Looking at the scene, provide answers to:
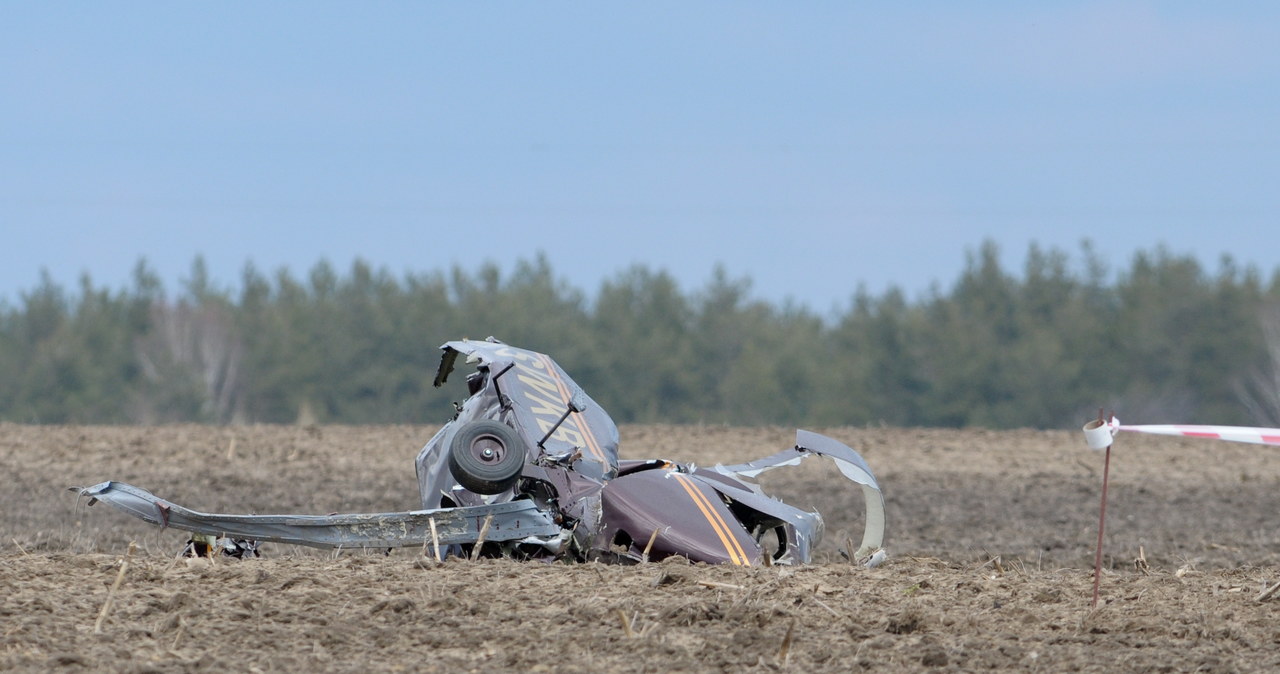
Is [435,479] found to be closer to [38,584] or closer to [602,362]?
[38,584]

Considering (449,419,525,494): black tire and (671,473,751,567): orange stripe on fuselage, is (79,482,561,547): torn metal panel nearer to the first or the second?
(449,419,525,494): black tire

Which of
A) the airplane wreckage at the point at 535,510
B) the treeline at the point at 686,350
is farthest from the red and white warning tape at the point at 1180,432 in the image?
the treeline at the point at 686,350

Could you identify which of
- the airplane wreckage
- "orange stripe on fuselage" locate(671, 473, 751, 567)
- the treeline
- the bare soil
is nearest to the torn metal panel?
the airplane wreckage

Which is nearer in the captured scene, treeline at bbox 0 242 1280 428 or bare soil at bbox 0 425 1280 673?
bare soil at bbox 0 425 1280 673

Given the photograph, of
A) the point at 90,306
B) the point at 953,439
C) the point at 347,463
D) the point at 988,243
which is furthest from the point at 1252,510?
the point at 90,306

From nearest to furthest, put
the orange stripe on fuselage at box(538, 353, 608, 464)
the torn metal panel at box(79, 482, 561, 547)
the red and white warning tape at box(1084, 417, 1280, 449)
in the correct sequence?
the red and white warning tape at box(1084, 417, 1280, 449) → the torn metal panel at box(79, 482, 561, 547) → the orange stripe on fuselage at box(538, 353, 608, 464)

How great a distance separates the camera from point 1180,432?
7172mm

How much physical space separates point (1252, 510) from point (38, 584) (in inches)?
576

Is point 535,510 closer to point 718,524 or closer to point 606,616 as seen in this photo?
point 718,524

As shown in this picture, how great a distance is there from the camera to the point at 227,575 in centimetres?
754

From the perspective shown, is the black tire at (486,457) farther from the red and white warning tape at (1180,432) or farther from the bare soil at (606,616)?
the red and white warning tape at (1180,432)

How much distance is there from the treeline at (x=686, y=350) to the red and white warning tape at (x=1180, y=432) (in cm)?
5546

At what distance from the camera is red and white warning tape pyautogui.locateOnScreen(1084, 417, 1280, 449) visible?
6.94m

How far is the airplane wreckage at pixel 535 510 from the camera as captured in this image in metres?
8.70
